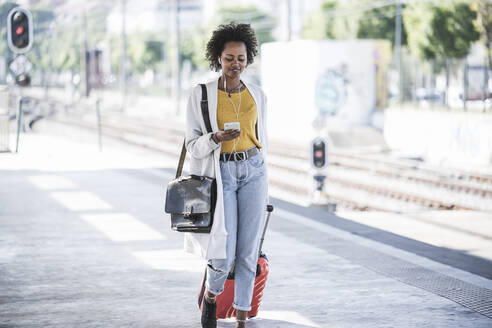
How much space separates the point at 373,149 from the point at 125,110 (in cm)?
2794

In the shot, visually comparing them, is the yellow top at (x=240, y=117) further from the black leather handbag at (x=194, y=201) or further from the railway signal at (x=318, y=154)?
the railway signal at (x=318, y=154)

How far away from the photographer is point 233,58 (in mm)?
4883

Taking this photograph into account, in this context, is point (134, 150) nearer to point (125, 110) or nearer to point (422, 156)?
point (422, 156)

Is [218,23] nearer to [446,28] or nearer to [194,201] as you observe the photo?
[446,28]

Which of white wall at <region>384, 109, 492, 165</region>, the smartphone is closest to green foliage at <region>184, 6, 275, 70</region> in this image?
white wall at <region>384, 109, 492, 165</region>

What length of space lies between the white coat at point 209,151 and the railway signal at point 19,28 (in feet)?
38.9

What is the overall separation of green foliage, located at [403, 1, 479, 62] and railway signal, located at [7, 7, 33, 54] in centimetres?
2419

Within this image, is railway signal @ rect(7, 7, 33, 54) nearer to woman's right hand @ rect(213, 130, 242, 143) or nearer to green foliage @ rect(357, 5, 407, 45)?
woman's right hand @ rect(213, 130, 242, 143)

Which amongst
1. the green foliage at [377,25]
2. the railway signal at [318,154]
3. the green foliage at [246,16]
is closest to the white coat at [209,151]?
the railway signal at [318,154]

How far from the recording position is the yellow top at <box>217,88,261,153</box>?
482cm

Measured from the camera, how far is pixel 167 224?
901 cm

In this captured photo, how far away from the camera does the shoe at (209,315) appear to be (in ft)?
16.1

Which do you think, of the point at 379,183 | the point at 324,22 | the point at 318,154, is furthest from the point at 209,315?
the point at 324,22

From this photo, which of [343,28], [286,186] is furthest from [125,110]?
[286,186]
